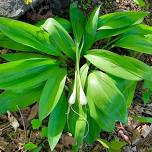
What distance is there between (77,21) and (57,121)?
872 millimetres

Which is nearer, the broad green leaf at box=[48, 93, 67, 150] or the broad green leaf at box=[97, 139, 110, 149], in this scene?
the broad green leaf at box=[48, 93, 67, 150]

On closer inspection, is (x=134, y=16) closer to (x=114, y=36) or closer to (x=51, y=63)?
(x=114, y=36)

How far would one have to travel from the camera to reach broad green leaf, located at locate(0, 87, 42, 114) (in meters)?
2.80

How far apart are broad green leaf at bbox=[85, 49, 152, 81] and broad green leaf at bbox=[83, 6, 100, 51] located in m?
0.17

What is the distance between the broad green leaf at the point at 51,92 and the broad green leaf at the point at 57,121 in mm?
90

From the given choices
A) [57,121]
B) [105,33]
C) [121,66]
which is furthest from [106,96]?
[105,33]

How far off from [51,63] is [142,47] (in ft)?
2.27

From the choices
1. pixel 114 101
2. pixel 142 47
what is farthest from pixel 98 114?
pixel 142 47

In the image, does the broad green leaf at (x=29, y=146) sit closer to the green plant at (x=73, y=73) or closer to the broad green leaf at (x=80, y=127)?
the green plant at (x=73, y=73)

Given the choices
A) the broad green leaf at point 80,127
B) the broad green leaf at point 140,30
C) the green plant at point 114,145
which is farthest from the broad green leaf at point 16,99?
the broad green leaf at point 140,30

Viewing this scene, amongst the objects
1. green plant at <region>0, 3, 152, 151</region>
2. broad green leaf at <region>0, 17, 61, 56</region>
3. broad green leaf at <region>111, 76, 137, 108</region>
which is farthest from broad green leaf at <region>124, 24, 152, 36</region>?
broad green leaf at <region>0, 17, 61, 56</region>

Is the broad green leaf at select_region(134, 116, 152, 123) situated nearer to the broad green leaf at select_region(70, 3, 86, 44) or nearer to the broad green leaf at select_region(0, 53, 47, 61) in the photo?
the broad green leaf at select_region(70, 3, 86, 44)

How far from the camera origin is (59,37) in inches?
114

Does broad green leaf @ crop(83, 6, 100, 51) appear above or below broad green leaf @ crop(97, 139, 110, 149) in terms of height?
above
